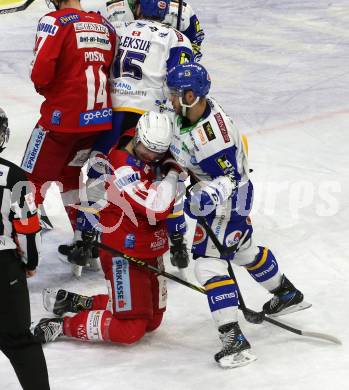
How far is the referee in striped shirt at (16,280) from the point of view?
10.7 feet

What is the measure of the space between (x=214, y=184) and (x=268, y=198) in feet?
6.50

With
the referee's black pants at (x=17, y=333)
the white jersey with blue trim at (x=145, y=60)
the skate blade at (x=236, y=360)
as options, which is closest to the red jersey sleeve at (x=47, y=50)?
the white jersey with blue trim at (x=145, y=60)

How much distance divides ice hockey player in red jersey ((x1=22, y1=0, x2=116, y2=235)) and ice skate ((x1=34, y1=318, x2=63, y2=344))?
0.89 metres

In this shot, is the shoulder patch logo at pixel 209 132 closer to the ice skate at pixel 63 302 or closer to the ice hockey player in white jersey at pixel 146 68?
the ice hockey player in white jersey at pixel 146 68

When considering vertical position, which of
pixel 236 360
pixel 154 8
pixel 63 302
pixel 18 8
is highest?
pixel 154 8

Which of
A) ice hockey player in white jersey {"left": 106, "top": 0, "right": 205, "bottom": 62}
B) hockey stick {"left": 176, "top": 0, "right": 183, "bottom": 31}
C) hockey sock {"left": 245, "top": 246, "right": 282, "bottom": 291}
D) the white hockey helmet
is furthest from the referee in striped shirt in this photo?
hockey stick {"left": 176, "top": 0, "right": 183, "bottom": 31}

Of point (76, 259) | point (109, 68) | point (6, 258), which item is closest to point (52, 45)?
point (109, 68)

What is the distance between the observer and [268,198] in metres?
5.83

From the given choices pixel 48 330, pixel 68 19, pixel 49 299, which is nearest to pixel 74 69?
pixel 68 19

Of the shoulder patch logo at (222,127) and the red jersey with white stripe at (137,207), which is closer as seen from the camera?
the shoulder patch logo at (222,127)

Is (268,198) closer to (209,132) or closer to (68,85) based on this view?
(68,85)

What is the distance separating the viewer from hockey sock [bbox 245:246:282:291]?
13.9 ft

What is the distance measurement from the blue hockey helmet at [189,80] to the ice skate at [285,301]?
3.27 ft

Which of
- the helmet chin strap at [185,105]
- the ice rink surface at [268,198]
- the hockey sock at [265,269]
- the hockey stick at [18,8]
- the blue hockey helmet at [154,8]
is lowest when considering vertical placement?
the hockey stick at [18,8]
